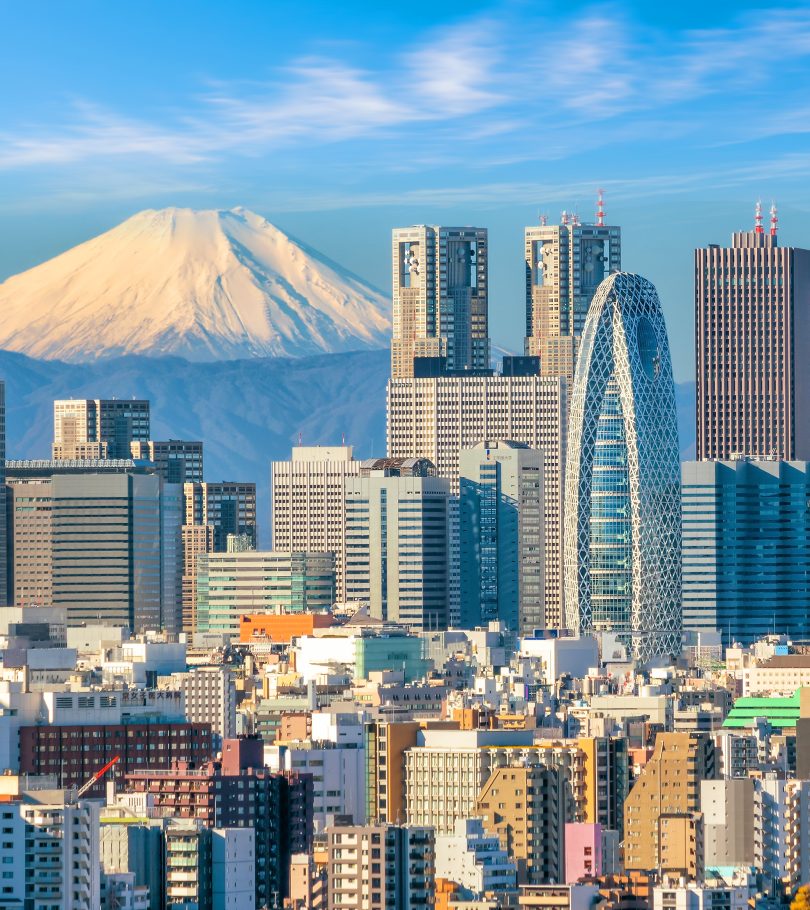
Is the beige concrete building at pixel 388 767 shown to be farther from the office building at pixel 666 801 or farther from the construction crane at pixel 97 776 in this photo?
the construction crane at pixel 97 776

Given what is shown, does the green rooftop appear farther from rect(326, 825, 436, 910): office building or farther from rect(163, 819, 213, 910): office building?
rect(326, 825, 436, 910): office building

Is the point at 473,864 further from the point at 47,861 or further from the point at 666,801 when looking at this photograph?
the point at 666,801

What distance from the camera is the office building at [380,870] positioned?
97.0 m

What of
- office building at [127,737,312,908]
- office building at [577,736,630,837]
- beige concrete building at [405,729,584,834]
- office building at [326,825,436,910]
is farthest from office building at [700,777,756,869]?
office building at [326,825,436,910]

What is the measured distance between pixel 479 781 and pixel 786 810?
38.4 feet

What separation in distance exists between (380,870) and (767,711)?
64694mm

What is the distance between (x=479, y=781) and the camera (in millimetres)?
Result: 122312

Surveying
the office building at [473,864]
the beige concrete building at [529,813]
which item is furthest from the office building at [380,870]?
the beige concrete building at [529,813]

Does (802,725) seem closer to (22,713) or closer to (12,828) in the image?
(22,713)

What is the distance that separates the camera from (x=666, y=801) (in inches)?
4761

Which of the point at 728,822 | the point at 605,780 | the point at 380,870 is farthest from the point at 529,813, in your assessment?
the point at 380,870

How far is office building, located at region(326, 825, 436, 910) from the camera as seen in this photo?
318ft

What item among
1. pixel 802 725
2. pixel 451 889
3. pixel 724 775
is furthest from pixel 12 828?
pixel 802 725

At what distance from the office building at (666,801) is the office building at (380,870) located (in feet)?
34.8
